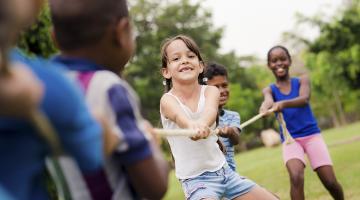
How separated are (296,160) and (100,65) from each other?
4.10m

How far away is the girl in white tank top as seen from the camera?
382cm

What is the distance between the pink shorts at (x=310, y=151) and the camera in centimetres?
574

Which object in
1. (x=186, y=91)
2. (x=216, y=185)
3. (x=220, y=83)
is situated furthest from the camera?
(x=220, y=83)

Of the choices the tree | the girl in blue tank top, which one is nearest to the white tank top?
the girl in blue tank top

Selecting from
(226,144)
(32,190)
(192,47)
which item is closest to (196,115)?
(192,47)

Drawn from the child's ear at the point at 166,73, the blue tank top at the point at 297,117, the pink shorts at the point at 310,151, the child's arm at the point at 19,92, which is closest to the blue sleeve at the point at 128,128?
the child's arm at the point at 19,92

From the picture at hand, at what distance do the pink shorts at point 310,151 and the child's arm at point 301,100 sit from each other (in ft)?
1.13

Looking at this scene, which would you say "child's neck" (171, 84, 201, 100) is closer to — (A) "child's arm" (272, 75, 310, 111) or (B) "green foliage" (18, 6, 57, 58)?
(A) "child's arm" (272, 75, 310, 111)

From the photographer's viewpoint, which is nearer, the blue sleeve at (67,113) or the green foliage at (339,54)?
the blue sleeve at (67,113)

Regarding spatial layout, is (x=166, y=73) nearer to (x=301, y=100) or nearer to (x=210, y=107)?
(x=210, y=107)

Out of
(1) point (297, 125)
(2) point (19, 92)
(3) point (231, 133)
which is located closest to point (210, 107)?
(3) point (231, 133)

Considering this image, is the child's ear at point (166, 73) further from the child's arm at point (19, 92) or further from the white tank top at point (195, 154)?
the child's arm at point (19, 92)

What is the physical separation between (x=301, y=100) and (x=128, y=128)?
4387 millimetres

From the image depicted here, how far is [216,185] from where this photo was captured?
12.6 ft
